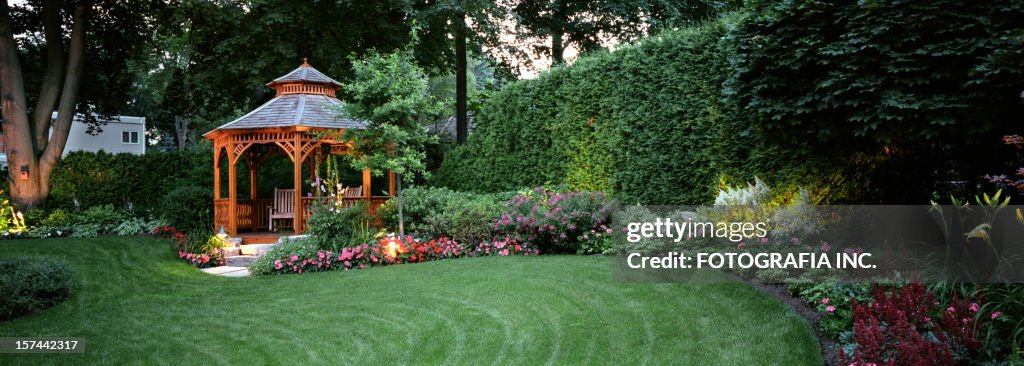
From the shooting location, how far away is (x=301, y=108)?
508 inches

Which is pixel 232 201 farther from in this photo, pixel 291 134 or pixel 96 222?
pixel 96 222

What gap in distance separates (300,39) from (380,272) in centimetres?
1095

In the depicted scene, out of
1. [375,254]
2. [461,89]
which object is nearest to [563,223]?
[375,254]

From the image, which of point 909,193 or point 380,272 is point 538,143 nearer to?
point 380,272

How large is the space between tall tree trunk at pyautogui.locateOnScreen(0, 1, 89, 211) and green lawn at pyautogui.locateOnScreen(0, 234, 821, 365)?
885 cm

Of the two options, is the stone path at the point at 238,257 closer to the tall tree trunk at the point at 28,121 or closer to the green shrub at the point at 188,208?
the green shrub at the point at 188,208

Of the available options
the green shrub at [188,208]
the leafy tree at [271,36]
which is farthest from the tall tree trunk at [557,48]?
the green shrub at [188,208]

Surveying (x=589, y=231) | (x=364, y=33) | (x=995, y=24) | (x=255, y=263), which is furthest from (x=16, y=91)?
(x=995, y=24)

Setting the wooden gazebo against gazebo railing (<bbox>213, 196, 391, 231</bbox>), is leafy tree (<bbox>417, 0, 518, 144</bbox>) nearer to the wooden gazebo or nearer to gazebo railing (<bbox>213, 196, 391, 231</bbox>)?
the wooden gazebo

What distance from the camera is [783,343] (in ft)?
14.6

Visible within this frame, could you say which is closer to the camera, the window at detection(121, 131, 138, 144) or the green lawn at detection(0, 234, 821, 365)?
the green lawn at detection(0, 234, 821, 365)

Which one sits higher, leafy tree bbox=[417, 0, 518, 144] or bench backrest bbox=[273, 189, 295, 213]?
leafy tree bbox=[417, 0, 518, 144]

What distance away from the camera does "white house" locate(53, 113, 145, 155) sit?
33.2 meters

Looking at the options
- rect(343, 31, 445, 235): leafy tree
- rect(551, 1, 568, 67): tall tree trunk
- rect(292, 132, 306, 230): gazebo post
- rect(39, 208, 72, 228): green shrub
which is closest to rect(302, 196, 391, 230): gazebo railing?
rect(292, 132, 306, 230): gazebo post
